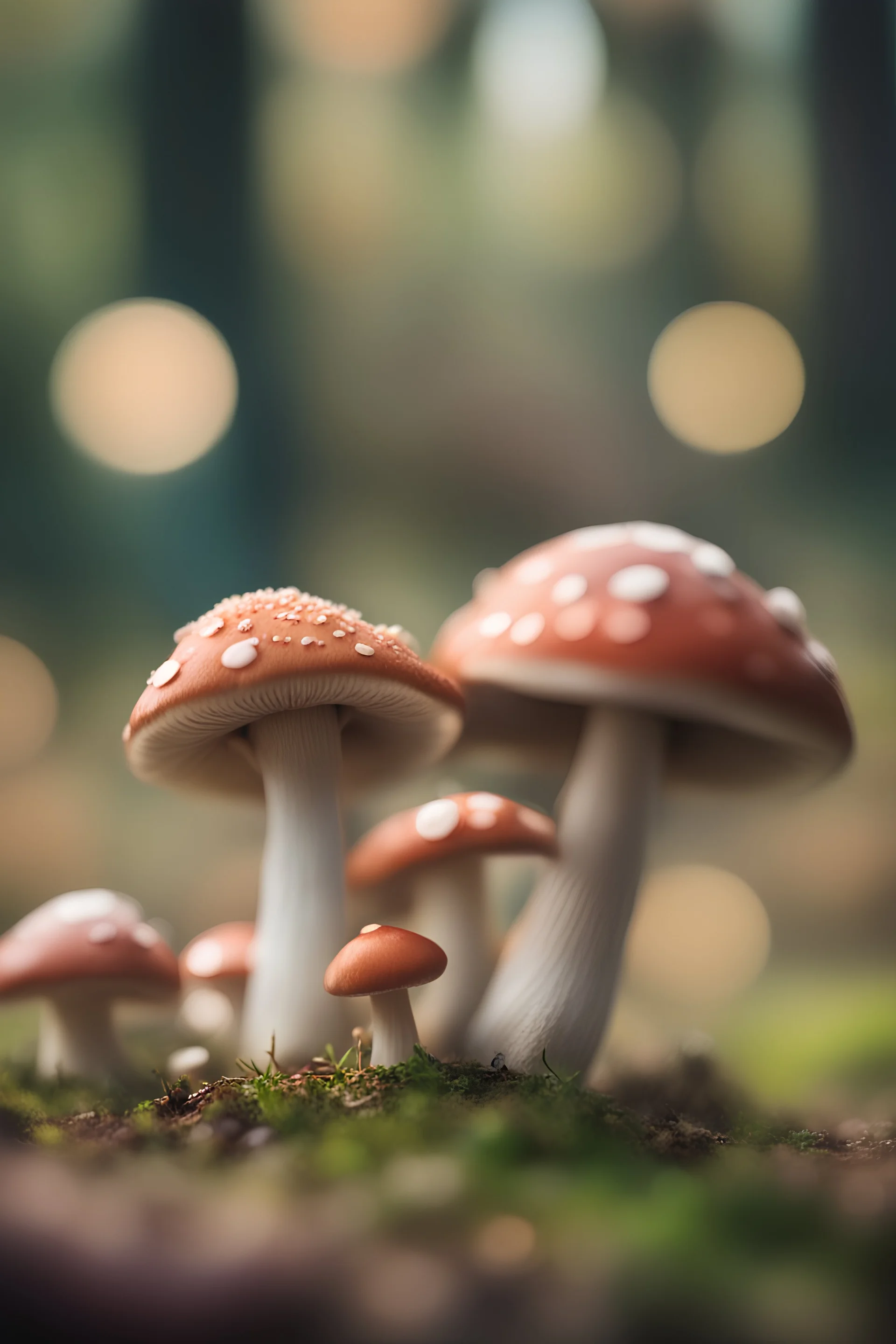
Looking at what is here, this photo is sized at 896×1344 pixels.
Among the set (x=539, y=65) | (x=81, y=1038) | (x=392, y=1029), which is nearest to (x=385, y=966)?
(x=392, y=1029)

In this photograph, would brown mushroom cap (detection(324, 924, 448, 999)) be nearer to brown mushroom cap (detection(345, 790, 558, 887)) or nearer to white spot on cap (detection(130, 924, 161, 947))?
brown mushroom cap (detection(345, 790, 558, 887))

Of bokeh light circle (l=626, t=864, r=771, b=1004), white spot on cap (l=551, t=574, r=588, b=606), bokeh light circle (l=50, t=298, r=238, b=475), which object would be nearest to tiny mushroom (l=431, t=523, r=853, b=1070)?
white spot on cap (l=551, t=574, r=588, b=606)

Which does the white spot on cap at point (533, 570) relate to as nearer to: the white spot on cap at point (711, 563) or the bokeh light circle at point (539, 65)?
the white spot on cap at point (711, 563)

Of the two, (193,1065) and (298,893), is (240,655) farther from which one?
(193,1065)

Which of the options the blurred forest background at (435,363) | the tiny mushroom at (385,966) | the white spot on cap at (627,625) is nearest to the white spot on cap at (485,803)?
the tiny mushroom at (385,966)

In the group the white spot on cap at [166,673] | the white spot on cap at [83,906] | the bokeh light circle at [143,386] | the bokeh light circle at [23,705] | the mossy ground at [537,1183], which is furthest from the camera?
the bokeh light circle at [143,386]
